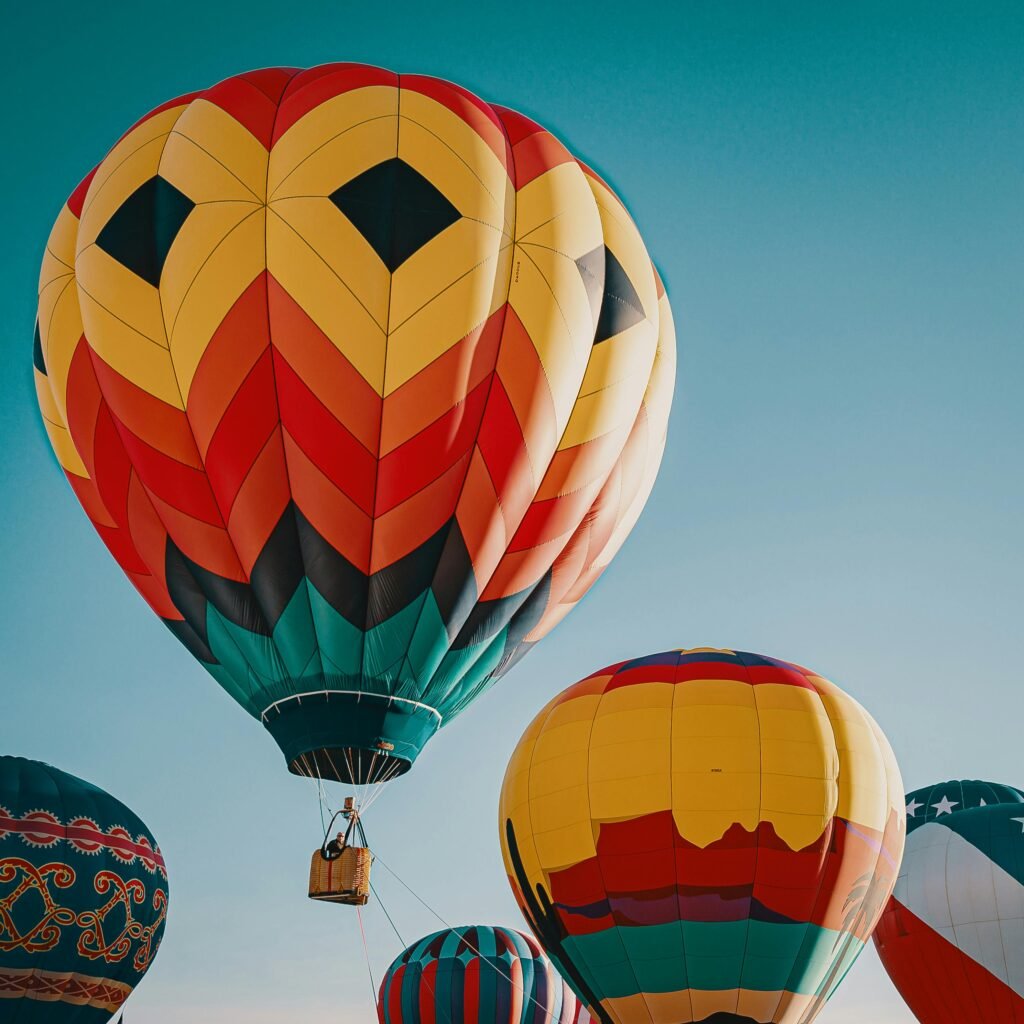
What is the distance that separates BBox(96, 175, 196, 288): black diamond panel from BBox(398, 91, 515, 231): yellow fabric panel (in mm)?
1644

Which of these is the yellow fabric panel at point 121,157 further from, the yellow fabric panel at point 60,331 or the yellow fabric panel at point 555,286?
the yellow fabric panel at point 555,286

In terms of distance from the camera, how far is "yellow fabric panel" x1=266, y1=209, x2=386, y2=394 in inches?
372

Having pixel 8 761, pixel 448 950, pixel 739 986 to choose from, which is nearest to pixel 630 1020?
pixel 739 986

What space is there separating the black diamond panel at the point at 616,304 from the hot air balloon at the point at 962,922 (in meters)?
8.79

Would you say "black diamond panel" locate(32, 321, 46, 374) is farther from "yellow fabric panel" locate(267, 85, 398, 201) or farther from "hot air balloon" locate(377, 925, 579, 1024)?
"hot air balloon" locate(377, 925, 579, 1024)

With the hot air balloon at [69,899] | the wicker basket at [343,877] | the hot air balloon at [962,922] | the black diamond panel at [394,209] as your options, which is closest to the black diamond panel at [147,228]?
the black diamond panel at [394,209]

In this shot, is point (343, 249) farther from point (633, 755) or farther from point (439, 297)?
point (633, 755)

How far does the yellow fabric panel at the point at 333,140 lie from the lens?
32.1 feet

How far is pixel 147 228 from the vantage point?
32.8 ft

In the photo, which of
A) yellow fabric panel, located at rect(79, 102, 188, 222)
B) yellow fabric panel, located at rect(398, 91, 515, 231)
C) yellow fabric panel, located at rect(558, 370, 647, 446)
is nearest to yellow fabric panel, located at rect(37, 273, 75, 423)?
yellow fabric panel, located at rect(79, 102, 188, 222)

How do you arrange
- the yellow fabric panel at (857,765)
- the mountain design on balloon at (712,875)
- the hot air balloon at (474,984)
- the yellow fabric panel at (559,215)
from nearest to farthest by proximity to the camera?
the yellow fabric panel at (559,215)
the mountain design on balloon at (712,875)
the yellow fabric panel at (857,765)
the hot air balloon at (474,984)

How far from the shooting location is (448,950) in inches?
768

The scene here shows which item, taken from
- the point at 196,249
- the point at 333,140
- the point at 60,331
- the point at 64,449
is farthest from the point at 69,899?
the point at 333,140

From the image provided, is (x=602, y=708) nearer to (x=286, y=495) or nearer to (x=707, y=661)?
(x=707, y=661)
